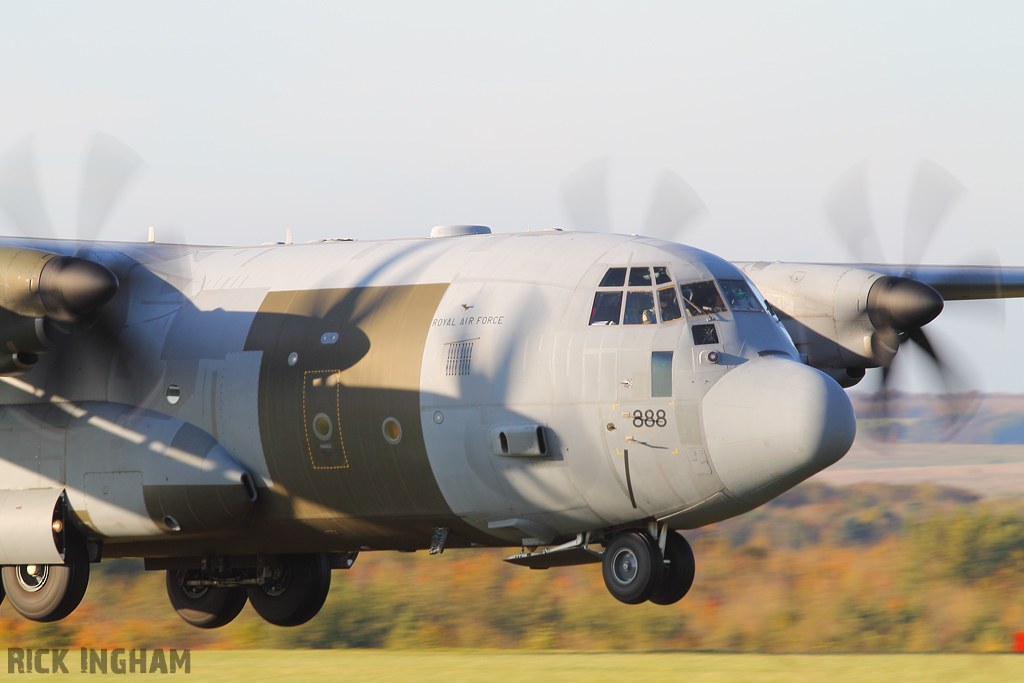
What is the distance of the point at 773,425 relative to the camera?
1159cm

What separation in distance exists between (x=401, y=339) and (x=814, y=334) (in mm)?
5491

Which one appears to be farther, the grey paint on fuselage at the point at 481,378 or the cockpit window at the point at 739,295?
the cockpit window at the point at 739,295

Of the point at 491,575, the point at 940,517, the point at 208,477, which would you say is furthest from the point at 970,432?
the point at 208,477

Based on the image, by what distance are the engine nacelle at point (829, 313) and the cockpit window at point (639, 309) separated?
3.81m

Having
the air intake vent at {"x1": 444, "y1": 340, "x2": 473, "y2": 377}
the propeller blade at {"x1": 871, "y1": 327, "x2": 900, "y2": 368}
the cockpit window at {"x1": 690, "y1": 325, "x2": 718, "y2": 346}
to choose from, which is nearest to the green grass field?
the propeller blade at {"x1": 871, "y1": 327, "x2": 900, "y2": 368}

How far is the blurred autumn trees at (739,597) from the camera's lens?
29250 mm

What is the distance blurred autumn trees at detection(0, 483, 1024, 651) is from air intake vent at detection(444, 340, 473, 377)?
17.5m

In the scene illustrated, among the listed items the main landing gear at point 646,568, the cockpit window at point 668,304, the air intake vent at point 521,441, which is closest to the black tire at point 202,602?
the air intake vent at point 521,441

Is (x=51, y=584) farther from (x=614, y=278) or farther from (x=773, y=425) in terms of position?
(x=773, y=425)

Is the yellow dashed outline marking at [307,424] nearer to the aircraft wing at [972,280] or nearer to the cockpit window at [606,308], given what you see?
the cockpit window at [606,308]

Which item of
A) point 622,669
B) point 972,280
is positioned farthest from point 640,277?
point 972,280

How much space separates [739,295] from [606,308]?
1.36 m

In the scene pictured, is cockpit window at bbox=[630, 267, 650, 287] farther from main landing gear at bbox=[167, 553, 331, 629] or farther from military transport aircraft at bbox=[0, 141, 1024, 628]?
main landing gear at bbox=[167, 553, 331, 629]

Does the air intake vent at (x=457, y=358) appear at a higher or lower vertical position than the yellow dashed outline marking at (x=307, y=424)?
higher
